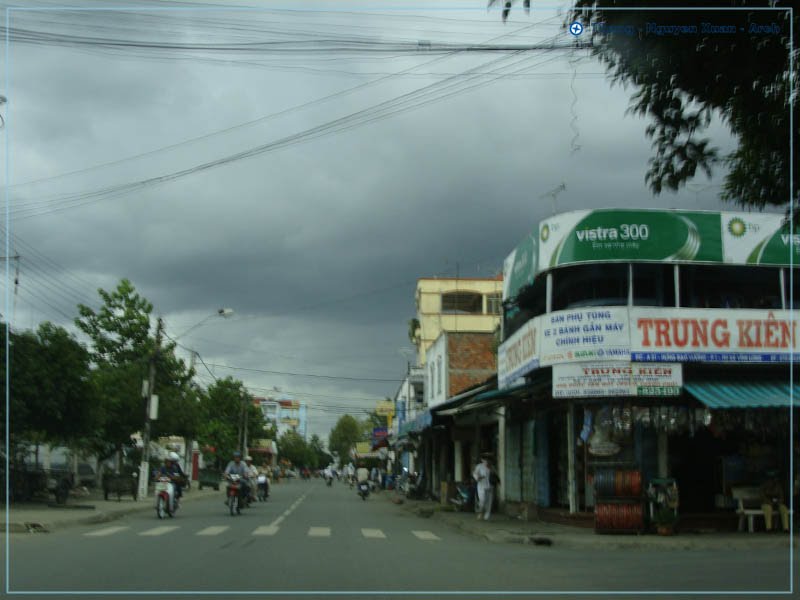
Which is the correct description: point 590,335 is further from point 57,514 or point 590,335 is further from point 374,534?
point 57,514

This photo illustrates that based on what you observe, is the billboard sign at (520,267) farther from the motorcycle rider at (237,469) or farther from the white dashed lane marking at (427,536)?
the motorcycle rider at (237,469)

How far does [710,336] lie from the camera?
20.3 m

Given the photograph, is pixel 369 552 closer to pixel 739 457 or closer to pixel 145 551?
pixel 145 551

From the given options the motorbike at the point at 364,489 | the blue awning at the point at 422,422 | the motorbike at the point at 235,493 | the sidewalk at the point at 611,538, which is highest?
the blue awning at the point at 422,422

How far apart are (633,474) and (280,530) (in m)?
7.75

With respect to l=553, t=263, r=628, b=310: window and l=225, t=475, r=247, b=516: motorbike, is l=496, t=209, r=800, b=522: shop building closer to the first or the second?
l=553, t=263, r=628, b=310: window

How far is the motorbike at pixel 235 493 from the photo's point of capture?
26656mm

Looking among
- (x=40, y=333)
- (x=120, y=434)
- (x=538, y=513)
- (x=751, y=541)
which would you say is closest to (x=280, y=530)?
(x=538, y=513)

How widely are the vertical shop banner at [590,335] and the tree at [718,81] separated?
1075cm

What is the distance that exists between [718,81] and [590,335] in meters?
11.9

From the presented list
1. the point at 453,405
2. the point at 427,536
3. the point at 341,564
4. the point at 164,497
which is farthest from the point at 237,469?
the point at 341,564

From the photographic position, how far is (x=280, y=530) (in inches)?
803

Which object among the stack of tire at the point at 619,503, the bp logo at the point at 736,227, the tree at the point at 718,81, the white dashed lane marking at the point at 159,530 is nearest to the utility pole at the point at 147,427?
the white dashed lane marking at the point at 159,530

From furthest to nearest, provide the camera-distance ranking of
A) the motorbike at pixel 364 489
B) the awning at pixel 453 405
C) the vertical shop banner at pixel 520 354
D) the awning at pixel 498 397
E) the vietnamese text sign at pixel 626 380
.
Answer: the motorbike at pixel 364 489, the awning at pixel 453 405, the awning at pixel 498 397, the vertical shop banner at pixel 520 354, the vietnamese text sign at pixel 626 380
